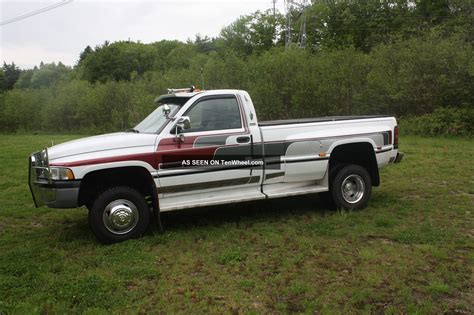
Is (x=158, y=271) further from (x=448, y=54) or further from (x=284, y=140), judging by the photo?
(x=448, y=54)

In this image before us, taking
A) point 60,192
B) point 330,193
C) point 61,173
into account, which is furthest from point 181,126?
point 330,193

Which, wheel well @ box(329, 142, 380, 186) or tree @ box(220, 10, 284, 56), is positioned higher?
tree @ box(220, 10, 284, 56)

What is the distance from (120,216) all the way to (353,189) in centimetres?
376

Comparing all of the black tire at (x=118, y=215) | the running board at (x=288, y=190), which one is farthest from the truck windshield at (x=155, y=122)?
the running board at (x=288, y=190)

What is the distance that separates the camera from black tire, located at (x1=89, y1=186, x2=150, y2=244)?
18.8 feet

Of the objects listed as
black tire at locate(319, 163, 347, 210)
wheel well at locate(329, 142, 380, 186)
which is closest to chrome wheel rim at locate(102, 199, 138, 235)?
black tire at locate(319, 163, 347, 210)

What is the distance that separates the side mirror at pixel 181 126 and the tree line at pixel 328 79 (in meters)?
3.03

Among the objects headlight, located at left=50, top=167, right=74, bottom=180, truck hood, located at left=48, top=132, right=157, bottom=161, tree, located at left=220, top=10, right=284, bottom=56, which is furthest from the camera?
tree, located at left=220, top=10, right=284, bottom=56

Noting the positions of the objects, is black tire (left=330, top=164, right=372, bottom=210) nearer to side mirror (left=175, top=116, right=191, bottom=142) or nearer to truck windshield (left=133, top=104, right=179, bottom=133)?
side mirror (left=175, top=116, right=191, bottom=142)

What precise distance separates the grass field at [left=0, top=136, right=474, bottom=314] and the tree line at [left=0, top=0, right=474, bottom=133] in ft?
12.9

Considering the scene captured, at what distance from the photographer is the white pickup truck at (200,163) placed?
18.8ft

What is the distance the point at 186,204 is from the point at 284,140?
1.72 meters

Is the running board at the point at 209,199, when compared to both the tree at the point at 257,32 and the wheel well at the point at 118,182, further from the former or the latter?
the tree at the point at 257,32

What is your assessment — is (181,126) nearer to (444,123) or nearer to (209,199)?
(209,199)
